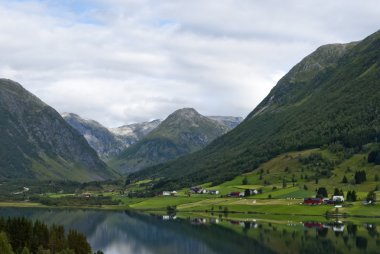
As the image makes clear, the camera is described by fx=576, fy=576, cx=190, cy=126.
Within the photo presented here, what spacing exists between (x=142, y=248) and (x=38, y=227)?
6185cm

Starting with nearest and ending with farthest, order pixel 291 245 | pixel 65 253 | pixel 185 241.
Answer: pixel 65 253 → pixel 291 245 → pixel 185 241

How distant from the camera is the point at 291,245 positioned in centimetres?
15225

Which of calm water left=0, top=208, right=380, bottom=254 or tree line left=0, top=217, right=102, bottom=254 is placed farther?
calm water left=0, top=208, right=380, bottom=254

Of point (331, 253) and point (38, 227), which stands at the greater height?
point (38, 227)

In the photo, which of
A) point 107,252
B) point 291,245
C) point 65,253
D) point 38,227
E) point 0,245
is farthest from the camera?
point 107,252

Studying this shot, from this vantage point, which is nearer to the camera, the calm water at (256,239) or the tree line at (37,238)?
the tree line at (37,238)

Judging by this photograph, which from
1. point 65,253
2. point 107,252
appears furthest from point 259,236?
point 65,253

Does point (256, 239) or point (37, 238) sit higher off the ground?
point (37, 238)

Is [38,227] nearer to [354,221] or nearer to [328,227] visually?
[328,227]

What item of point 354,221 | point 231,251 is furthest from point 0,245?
point 354,221

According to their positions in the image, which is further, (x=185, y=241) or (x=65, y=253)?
(x=185, y=241)

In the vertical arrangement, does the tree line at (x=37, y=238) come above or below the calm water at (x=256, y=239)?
above

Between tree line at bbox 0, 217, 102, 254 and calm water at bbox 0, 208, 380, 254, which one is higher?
tree line at bbox 0, 217, 102, 254

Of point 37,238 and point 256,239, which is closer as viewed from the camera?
point 37,238
